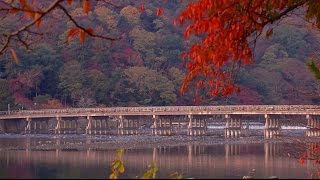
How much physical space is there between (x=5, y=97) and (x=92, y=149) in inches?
819

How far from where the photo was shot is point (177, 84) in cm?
6119

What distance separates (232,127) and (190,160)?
17.8 metres

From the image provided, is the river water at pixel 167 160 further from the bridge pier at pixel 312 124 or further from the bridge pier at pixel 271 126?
the bridge pier at pixel 271 126

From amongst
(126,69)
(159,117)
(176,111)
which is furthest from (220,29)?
(126,69)

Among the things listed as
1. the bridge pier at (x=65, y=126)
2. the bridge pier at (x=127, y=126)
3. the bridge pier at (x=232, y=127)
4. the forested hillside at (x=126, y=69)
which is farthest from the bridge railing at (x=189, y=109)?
the forested hillside at (x=126, y=69)

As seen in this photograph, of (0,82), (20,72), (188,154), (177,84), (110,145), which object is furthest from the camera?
(177,84)

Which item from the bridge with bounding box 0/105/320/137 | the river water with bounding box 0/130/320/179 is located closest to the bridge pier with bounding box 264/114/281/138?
the bridge with bounding box 0/105/320/137

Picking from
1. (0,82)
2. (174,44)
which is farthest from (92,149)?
(174,44)

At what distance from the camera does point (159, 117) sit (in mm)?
51938

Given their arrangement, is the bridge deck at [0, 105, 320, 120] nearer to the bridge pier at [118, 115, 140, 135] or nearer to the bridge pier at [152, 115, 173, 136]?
the bridge pier at [152, 115, 173, 136]

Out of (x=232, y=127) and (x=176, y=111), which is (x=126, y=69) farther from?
(x=232, y=127)

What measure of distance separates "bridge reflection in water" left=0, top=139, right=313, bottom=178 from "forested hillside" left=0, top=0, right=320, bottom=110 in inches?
748

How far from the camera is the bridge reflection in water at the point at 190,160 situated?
82.0 ft

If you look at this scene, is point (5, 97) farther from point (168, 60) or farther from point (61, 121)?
point (168, 60)
